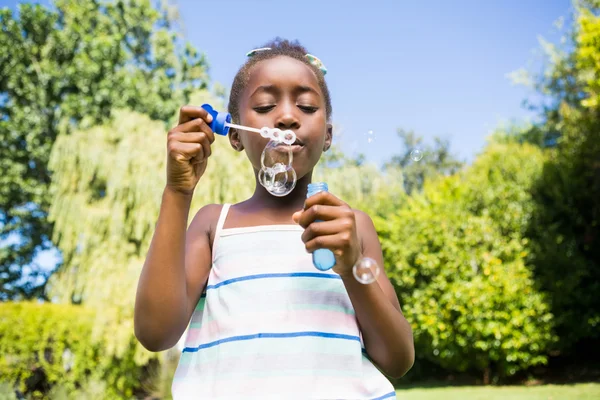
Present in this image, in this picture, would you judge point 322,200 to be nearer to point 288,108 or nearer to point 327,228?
point 327,228

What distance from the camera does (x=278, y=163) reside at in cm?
155

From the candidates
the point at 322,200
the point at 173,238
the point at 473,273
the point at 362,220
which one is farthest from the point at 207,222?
the point at 473,273

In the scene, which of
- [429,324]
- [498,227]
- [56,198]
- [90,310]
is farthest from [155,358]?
[498,227]

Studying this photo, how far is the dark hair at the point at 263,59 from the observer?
1.73 m

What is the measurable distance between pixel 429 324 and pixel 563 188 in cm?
427

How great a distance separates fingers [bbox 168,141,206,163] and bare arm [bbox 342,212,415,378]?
0.49 metres

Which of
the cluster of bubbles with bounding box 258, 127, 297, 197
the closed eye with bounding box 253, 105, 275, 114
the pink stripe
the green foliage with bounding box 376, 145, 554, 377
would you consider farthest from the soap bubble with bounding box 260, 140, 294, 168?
the green foliage with bounding box 376, 145, 554, 377

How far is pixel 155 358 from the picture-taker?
1209 cm

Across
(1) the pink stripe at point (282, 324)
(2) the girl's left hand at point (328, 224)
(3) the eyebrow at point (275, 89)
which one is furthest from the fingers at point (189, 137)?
(1) the pink stripe at point (282, 324)

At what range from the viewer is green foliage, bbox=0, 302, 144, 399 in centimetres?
1166

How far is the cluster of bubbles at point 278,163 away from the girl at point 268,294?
4cm

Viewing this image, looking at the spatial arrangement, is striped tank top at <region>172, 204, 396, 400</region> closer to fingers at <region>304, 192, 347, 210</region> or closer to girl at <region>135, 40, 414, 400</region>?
girl at <region>135, 40, 414, 400</region>

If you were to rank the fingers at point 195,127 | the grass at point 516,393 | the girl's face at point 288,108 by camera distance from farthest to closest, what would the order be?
the grass at point 516,393 < the girl's face at point 288,108 < the fingers at point 195,127

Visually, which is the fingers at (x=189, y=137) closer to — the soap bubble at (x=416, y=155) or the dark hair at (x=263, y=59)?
the dark hair at (x=263, y=59)
